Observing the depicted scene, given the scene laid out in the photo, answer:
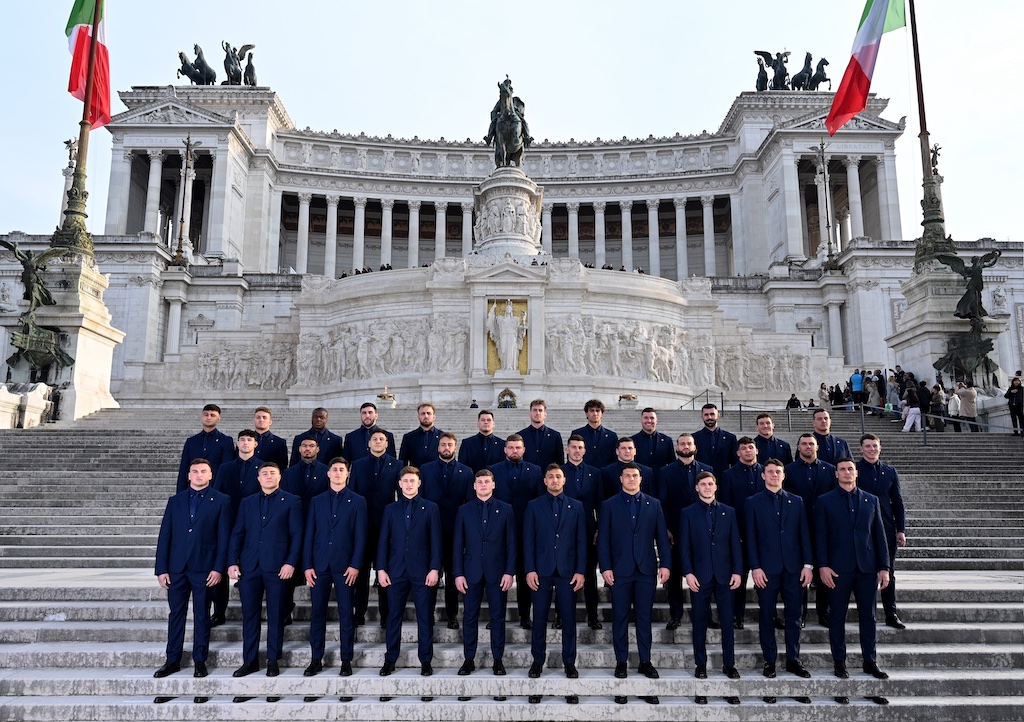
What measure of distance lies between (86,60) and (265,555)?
21.5m

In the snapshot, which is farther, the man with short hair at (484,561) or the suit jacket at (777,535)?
the suit jacket at (777,535)

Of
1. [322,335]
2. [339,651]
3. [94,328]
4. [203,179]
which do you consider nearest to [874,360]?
[322,335]

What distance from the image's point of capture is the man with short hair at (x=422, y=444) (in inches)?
346

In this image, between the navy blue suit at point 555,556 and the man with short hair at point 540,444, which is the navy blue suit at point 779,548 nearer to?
the navy blue suit at point 555,556

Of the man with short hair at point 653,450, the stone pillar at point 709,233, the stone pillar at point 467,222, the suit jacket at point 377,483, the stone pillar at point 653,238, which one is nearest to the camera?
the suit jacket at point 377,483

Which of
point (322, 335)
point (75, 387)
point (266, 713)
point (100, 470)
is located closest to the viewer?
point (266, 713)

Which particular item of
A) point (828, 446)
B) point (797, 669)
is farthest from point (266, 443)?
point (828, 446)

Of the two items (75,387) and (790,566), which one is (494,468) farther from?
(75,387)

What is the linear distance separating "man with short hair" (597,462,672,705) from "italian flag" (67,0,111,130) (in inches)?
838

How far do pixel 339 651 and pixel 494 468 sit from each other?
2265 millimetres

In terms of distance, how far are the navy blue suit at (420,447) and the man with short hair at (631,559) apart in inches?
100

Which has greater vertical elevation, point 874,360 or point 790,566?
point 874,360

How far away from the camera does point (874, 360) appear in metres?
41.3

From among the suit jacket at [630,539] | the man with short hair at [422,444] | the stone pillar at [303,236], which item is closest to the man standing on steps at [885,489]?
the suit jacket at [630,539]
